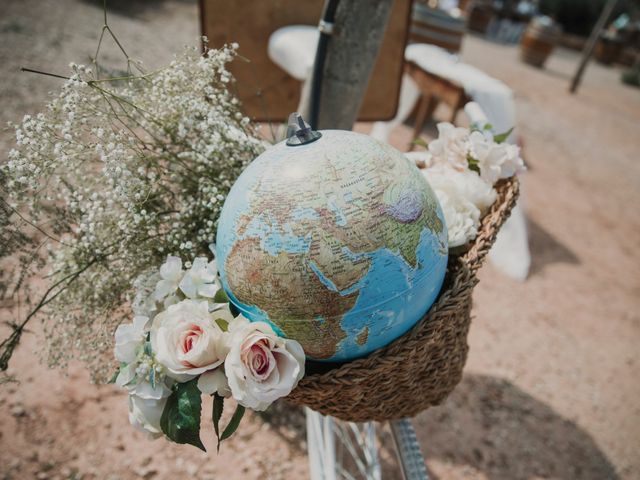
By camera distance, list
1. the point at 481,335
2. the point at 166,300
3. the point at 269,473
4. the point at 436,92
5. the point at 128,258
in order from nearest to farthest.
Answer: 1. the point at 166,300
2. the point at 128,258
3. the point at 269,473
4. the point at 481,335
5. the point at 436,92

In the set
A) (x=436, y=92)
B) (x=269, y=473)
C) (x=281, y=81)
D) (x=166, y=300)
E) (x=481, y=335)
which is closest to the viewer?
(x=166, y=300)

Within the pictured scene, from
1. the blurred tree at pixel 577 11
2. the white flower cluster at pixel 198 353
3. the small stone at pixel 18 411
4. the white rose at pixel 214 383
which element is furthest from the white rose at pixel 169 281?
the blurred tree at pixel 577 11

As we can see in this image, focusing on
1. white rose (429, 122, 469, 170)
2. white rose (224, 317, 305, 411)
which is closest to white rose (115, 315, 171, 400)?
Result: white rose (224, 317, 305, 411)

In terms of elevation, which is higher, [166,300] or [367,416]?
[166,300]

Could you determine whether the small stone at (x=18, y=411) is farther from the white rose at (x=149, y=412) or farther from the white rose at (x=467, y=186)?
the white rose at (x=467, y=186)

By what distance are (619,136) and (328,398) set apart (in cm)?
923

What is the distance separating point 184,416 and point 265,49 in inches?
119

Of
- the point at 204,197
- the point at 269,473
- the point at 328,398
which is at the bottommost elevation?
the point at 269,473

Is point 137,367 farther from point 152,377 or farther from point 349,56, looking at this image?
point 349,56

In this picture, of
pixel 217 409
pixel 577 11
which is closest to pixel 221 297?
pixel 217 409

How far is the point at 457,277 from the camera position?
4.18 feet

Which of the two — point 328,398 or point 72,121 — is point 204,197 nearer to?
point 72,121

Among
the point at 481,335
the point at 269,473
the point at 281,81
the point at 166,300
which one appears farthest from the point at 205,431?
the point at 281,81

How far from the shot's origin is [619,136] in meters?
8.07
